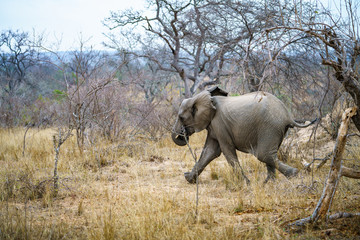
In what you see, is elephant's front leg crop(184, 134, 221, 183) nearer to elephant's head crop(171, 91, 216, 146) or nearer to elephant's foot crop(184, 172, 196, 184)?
elephant's foot crop(184, 172, 196, 184)

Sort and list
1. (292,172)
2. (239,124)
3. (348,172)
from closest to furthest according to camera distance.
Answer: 1. (348,172)
2. (292,172)
3. (239,124)

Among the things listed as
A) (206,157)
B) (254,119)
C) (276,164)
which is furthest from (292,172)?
(206,157)

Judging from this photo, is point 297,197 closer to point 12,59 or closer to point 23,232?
point 23,232

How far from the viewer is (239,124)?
531 cm

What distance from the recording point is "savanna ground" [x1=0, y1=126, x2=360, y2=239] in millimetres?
3197

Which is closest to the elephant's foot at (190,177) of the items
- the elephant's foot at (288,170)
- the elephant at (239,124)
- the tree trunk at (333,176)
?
the elephant at (239,124)

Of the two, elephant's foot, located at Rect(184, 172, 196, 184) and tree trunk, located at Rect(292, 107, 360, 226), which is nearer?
tree trunk, located at Rect(292, 107, 360, 226)

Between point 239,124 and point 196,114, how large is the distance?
0.84 metres

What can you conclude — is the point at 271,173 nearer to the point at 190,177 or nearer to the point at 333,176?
the point at 190,177

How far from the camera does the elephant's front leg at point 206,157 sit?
5.69 metres

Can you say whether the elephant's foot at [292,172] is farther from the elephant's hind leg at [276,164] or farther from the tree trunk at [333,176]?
the tree trunk at [333,176]

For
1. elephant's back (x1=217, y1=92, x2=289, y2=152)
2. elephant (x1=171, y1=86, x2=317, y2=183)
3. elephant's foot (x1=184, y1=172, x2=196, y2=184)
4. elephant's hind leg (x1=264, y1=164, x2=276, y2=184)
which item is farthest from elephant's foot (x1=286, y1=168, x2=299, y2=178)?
elephant's foot (x1=184, y1=172, x2=196, y2=184)

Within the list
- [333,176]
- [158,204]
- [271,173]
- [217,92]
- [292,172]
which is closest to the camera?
[333,176]

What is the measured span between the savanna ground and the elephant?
34 cm
